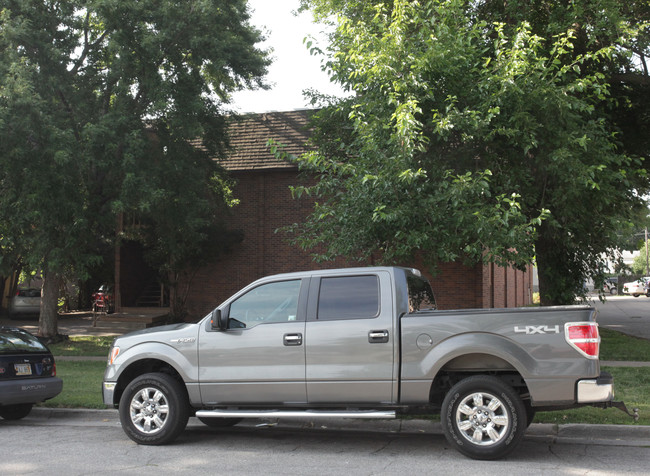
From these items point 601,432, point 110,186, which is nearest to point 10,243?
point 110,186

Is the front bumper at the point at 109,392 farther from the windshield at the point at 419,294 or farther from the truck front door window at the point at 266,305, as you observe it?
the windshield at the point at 419,294

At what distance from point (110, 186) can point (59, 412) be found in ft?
26.8

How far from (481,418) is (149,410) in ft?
12.0

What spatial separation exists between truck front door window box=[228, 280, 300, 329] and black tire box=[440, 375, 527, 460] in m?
1.97

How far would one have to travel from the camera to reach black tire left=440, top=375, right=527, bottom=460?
19.5ft

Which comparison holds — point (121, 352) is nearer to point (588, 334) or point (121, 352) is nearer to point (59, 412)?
point (59, 412)

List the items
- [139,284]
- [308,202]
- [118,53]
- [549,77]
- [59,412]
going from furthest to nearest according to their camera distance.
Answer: [139,284]
[308,202]
[118,53]
[549,77]
[59,412]

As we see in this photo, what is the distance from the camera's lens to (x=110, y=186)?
635 inches

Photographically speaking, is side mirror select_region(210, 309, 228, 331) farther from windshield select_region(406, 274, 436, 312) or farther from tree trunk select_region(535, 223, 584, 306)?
tree trunk select_region(535, 223, 584, 306)

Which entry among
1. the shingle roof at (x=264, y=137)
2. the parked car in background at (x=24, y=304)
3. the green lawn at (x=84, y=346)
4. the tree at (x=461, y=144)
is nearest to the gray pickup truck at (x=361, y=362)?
the tree at (x=461, y=144)

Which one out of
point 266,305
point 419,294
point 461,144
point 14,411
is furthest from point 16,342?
point 461,144

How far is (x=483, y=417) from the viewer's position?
6070 millimetres

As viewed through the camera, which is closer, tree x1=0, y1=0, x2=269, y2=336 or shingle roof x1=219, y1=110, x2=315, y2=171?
tree x1=0, y1=0, x2=269, y2=336

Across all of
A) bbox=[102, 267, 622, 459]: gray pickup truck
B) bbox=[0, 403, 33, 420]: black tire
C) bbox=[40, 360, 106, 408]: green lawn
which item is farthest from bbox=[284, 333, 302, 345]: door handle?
bbox=[0, 403, 33, 420]: black tire
